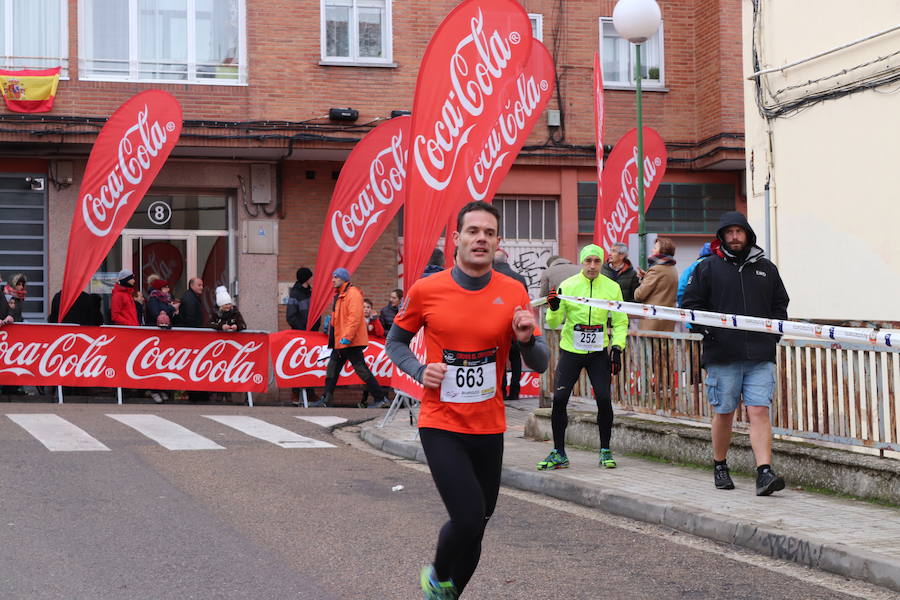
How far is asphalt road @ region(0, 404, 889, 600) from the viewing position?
Result: 636 centimetres

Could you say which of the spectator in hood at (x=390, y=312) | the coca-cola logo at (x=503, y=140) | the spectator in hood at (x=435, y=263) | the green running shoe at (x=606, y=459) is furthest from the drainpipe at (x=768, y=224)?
the spectator in hood at (x=390, y=312)

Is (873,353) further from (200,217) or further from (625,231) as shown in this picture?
(200,217)

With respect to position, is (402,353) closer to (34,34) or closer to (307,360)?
(307,360)

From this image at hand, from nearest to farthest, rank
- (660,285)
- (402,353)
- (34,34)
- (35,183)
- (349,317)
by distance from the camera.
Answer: (402,353) → (660,285) → (349,317) → (34,34) → (35,183)

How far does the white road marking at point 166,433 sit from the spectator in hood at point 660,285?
186 inches

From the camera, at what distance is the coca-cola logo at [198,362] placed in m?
17.7

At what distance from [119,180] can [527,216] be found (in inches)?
327

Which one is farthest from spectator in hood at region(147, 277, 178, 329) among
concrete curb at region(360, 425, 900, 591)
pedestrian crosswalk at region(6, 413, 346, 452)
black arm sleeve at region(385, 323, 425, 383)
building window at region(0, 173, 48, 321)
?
black arm sleeve at region(385, 323, 425, 383)

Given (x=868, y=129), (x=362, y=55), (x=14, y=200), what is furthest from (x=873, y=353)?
(x=14, y=200)

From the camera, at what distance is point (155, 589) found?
20.4 ft

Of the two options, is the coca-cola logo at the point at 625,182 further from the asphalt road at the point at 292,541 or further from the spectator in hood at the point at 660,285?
the asphalt road at the point at 292,541

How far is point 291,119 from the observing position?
69.6 ft

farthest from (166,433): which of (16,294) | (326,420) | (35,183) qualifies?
(35,183)

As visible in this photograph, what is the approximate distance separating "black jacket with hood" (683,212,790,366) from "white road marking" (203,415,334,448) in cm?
505
